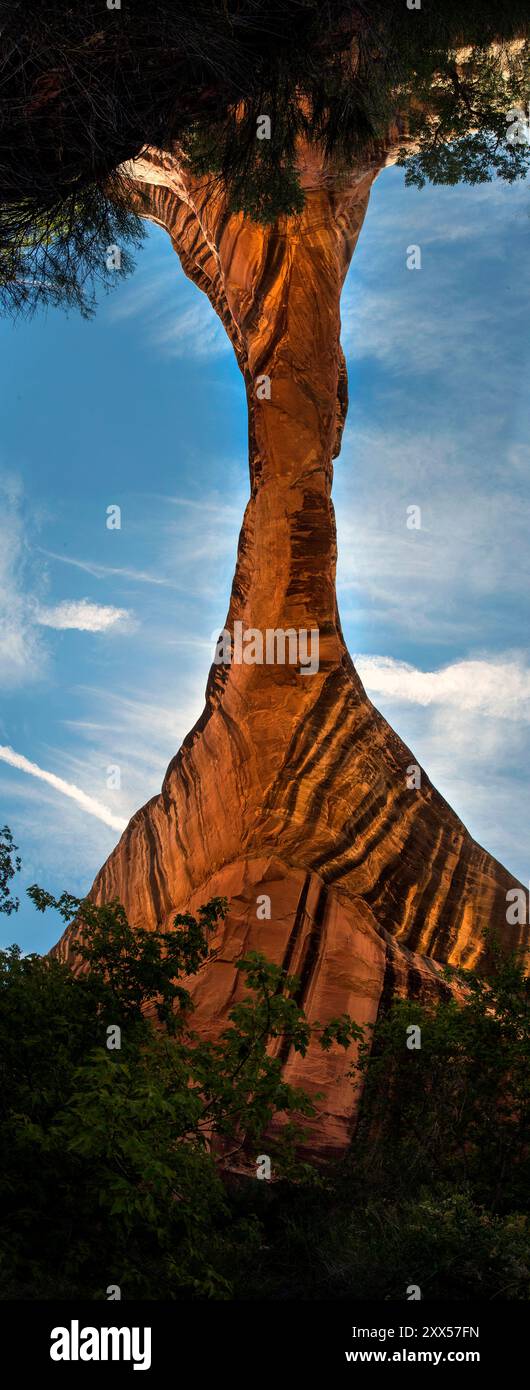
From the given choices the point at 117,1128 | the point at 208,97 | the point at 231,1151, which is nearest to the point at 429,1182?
the point at 231,1151

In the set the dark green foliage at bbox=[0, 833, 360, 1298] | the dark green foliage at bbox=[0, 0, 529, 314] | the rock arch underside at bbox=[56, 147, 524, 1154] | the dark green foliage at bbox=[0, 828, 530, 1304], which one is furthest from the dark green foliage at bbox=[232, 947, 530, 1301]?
the dark green foliage at bbox=[0, 0, 529, 314]

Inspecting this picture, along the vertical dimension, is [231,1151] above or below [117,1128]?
below

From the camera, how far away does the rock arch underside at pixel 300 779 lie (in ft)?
51.6

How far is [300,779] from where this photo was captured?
689 inches

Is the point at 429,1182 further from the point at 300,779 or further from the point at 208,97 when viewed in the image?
the point at 208,97

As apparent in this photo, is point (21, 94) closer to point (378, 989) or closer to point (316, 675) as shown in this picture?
point (316, 675)

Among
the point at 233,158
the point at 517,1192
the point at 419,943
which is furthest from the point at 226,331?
the point at 517,1192

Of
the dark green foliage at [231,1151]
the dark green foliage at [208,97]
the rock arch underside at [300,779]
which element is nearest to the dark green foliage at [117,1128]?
the dark green foliage at [231,1151]

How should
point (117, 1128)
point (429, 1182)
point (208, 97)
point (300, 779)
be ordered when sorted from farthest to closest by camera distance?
point (300, 779), point (208, 97), point (429, 1182), point (117, 1128)

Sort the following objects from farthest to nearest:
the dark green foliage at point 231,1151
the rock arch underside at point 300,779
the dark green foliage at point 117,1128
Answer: the rock arch underside at point 300,779, the dark green foliage at point 231,1151, the dark green foliage at point 117,1128

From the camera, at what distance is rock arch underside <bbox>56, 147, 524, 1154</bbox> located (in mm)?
15742

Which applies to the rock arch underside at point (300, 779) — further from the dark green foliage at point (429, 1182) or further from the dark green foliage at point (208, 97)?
the dark green foliage at point (208, 97)

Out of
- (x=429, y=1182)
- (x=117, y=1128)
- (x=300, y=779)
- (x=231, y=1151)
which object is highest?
(x=300, y=779)

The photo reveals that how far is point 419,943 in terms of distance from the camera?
16891 millimetres
